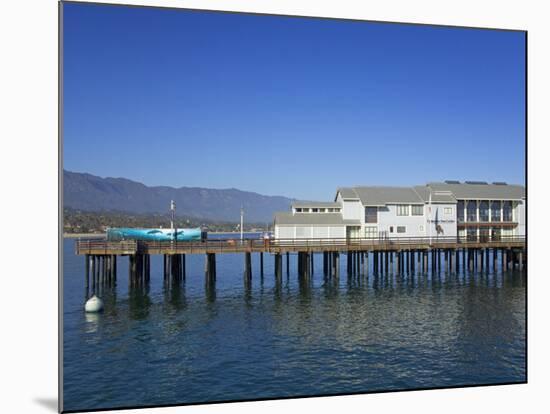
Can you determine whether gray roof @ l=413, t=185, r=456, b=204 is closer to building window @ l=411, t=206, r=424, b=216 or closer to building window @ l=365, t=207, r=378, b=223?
building window @ l=411, t=206, r=424, b=216

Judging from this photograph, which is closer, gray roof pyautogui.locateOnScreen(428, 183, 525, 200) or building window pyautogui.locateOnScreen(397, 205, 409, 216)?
building window pyautogui.locateOnScreen(397, 205, 409, 216)

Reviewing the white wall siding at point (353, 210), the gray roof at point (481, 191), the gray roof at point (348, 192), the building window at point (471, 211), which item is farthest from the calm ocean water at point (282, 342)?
the gray roof at point (481, 191)

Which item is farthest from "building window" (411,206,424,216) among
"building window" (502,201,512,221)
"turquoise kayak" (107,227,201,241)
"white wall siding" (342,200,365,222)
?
"turquoise kayak" (107,227,201,241)

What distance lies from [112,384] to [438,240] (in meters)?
24.2

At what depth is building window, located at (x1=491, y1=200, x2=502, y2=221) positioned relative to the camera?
112ft

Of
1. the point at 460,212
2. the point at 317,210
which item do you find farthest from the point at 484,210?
the point at 317,210

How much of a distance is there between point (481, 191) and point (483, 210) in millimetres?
1261

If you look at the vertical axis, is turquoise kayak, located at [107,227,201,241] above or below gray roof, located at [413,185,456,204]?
below

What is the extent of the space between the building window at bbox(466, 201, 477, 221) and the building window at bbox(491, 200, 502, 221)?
46.6 inches

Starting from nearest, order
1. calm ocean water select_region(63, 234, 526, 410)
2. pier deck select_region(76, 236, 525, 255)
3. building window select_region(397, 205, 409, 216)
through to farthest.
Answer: calm ocean water select_region(63, 234, 526, 410) → pier deck select_region(76, 236, 525, 255) → building window select_region(397, 205, 409, 216)

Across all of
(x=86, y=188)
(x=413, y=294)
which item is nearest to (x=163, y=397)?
(x=413, y=294)

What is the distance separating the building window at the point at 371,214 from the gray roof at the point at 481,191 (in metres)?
4.67

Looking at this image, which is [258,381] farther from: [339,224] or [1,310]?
[339,224]

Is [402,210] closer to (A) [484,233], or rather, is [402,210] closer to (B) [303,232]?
(A) [484,233]
